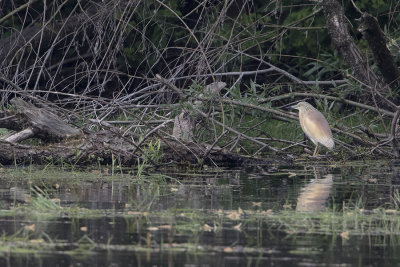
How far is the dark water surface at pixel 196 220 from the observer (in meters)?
4.54

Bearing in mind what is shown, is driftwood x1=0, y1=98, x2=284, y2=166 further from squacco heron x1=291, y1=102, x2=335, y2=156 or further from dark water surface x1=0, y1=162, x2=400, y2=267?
squacco heron x1=291, y1=102, x2=335, y2=156

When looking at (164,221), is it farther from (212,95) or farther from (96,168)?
(212,95)

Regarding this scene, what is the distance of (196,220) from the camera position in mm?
5629

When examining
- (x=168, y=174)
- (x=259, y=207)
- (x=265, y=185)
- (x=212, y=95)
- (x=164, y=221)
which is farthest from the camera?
(x=212, y=95)

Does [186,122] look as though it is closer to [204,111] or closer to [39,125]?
[204,111]

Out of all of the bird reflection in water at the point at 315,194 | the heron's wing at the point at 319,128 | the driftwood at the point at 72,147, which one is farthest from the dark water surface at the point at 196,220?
the heron's wing at the point at 319,128

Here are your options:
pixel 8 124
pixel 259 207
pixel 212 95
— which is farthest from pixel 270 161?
pixel 259 207

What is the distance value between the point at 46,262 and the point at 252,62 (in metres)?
11.1

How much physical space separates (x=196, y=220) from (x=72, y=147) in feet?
12.7

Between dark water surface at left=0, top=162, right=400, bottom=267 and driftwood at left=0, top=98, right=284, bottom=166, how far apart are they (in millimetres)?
536

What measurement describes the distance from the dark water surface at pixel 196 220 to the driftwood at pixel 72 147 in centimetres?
54

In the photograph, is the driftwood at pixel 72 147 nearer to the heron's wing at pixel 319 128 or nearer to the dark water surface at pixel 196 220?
the dark water surface at pixel 196 220

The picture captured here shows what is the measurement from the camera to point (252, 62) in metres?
15.1

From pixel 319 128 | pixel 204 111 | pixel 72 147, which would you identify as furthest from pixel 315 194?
pixel 204 111
